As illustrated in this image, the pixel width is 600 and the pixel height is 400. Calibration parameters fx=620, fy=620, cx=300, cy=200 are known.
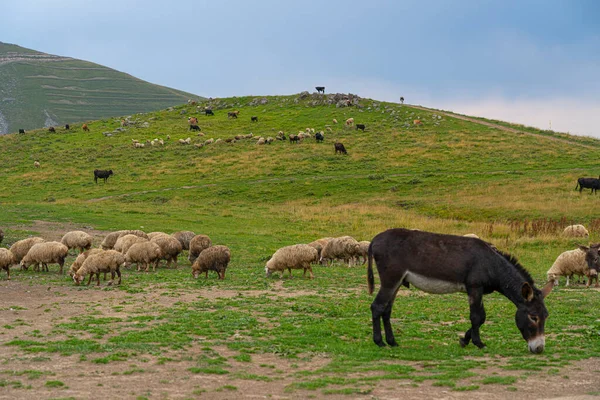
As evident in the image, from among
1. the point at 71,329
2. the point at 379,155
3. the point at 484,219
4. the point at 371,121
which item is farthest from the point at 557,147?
the point at 71,329

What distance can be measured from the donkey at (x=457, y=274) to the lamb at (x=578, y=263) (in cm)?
1060

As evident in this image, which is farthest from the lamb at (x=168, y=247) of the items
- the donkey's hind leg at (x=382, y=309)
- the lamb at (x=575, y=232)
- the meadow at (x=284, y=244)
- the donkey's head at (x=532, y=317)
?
the lamb at (x=575, y=232)

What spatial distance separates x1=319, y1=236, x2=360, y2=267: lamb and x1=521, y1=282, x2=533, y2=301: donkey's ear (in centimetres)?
1506

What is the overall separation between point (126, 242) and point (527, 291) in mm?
18191

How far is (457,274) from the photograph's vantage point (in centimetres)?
1244

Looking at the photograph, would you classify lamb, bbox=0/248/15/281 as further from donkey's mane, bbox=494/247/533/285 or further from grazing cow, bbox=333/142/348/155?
grazing cow, bbox=333/142/348/155

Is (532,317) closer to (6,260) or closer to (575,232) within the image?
(6,260)

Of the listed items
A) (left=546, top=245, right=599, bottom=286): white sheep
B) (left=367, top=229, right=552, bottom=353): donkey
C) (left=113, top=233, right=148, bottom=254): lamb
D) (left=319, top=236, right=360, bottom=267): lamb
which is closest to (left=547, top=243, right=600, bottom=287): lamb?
(left=546, top=245, right=599, bottom=286): white sheep

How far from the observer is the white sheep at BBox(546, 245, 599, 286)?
2192cm

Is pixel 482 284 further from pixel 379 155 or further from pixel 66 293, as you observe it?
pixel 379 155

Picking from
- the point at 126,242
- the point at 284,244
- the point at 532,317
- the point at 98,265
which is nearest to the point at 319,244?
the point at 284,244

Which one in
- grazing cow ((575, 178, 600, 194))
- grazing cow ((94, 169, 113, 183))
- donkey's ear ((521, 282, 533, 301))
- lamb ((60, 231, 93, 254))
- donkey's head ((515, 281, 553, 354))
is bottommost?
lamb ((60, 231, 93, 254))

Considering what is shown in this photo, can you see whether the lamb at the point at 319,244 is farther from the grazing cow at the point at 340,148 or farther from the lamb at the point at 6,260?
the grazing cow at the point at 340,148

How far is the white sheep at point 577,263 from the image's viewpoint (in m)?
21.9
